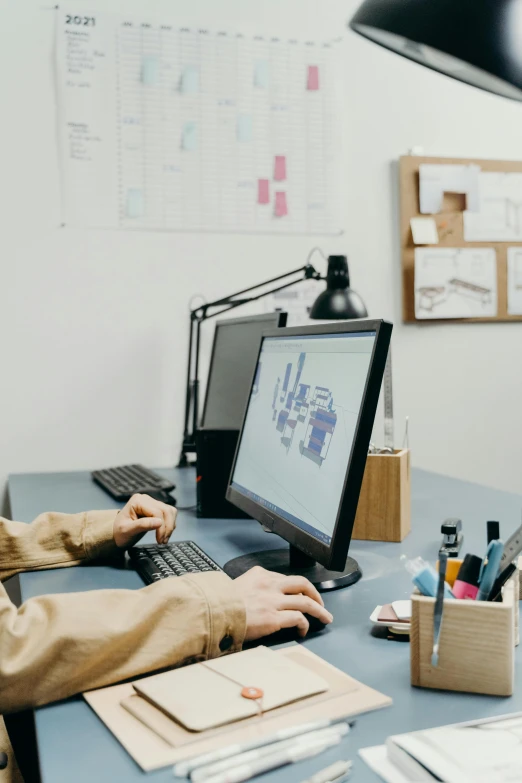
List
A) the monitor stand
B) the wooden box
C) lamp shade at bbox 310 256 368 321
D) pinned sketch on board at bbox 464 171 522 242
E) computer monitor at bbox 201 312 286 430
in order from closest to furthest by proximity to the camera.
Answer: the monitor stand < the wooden box < computer monitor at bbox 201 312 286 430 < lamp shade at bbox 310 256 368 321 < pinned sketch on board at bbox 464 171 522 242

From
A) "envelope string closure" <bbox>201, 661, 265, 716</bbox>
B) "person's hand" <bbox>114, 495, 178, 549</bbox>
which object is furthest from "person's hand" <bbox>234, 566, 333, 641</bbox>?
"person's hand" <bbox>114, 495, 178, 549</bbox>

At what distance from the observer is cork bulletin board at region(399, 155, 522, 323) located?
2.42 meters

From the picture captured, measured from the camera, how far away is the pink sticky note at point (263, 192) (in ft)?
7.60

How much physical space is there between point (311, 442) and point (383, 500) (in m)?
0.36

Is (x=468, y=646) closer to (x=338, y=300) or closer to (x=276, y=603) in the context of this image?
(x=276, y=603)

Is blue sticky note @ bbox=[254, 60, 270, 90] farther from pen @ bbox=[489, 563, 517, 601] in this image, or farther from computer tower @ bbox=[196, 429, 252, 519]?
pen @ bbox=[489, 563, 517, 601]

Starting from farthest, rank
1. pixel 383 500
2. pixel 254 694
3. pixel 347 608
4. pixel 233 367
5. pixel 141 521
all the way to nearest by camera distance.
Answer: pixel 233 367 < pixel 383 500 < pixel 141 521 < pixel 347 608 < pixel 254 694

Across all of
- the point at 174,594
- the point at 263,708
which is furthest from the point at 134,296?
the point at 263,708

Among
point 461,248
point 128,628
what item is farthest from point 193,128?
point 128,628

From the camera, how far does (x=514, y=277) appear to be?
98.5 inches

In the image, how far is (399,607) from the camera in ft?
2.93

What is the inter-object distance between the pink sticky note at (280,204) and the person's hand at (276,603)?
1.61 metres

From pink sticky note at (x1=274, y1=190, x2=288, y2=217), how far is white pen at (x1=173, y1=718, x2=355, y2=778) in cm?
187

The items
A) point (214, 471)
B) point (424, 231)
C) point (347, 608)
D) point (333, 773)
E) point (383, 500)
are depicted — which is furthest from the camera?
point (424, 231)
